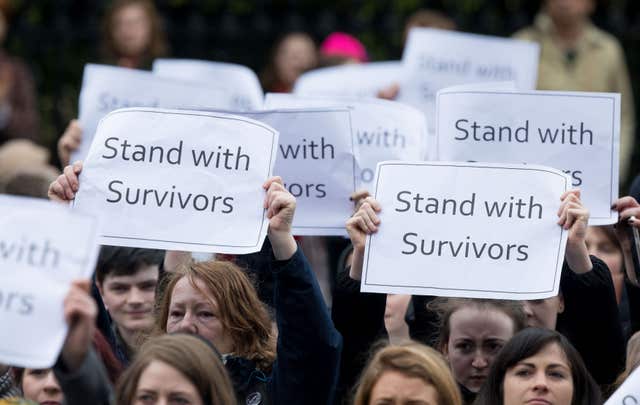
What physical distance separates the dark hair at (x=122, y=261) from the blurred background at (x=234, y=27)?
16.6ft

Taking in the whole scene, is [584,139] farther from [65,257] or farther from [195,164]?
[65,257]

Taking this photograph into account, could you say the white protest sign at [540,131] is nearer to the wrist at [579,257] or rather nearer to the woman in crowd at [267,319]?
the wrist at [579,257]

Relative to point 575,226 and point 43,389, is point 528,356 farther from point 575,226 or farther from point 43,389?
point 43,389

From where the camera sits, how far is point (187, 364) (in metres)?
4.86

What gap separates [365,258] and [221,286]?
0.47 meters

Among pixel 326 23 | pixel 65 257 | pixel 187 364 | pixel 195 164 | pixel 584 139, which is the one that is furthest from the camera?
pixel 326 23

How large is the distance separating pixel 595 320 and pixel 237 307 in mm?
1126

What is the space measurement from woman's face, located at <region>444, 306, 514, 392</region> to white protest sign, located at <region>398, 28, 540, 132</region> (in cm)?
276

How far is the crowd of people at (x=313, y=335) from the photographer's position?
4871 mm

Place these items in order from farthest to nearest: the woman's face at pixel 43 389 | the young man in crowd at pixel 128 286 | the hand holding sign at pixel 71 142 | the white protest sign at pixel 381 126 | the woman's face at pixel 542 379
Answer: the hand holding sign at pixel 71 142 → the white protest sign at pixel 381 126 → the young man in crowd at pixel 128 286 → the woman's face at pixel 43 389 → the woman's face at pixel 542 379

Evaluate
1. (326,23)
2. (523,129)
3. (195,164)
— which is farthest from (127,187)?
(326,23)

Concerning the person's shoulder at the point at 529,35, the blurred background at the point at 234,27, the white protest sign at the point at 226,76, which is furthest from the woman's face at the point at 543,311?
Result: the blurred background at the point at 234,27

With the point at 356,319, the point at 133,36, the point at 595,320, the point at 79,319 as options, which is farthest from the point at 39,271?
the point at 133,36

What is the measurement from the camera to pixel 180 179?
18.3 feet
